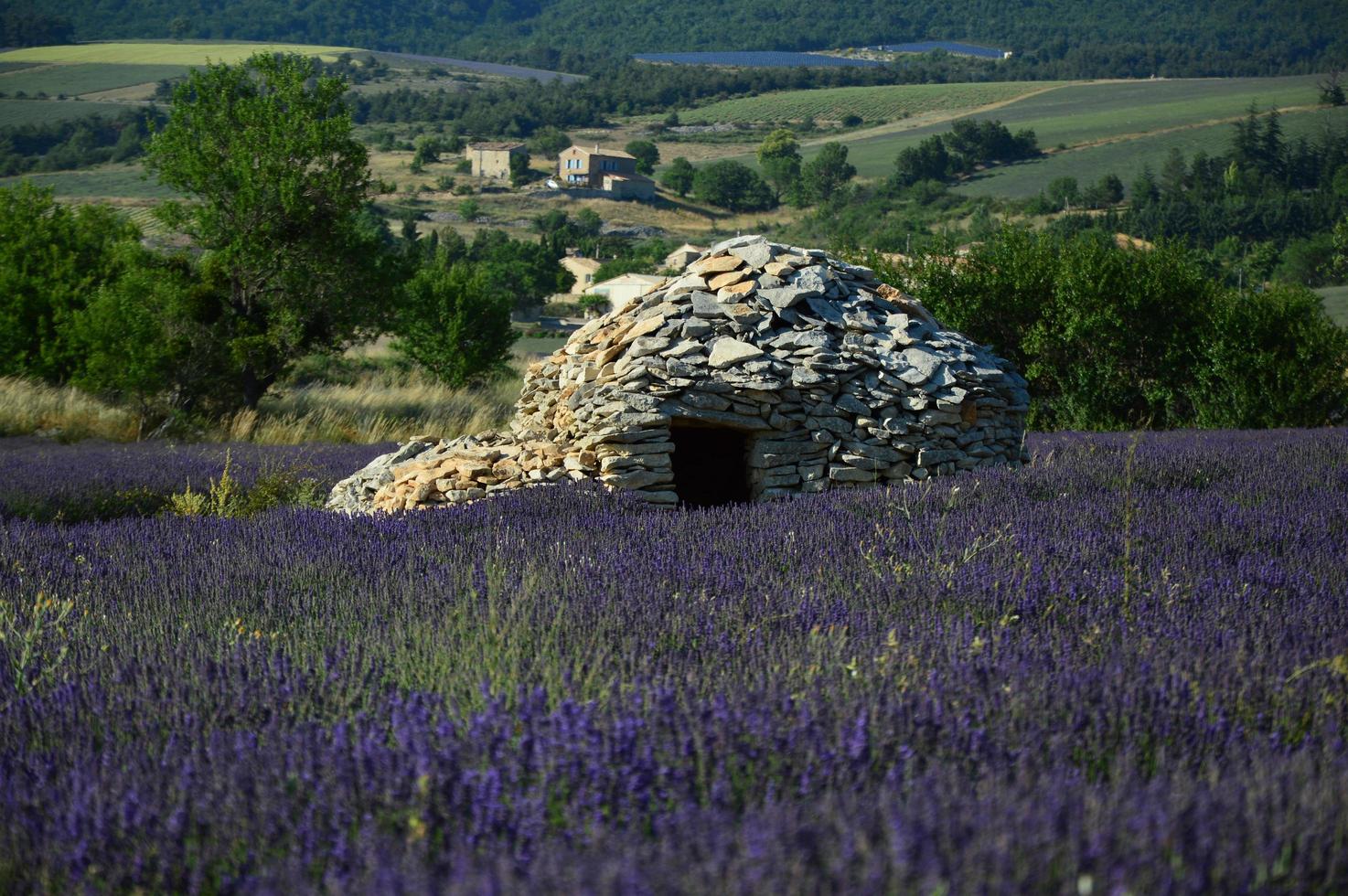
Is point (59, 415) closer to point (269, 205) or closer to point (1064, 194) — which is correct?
point (269, 205)

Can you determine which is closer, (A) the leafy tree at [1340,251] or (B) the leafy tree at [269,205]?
(B) the leafy tree at [269,205]

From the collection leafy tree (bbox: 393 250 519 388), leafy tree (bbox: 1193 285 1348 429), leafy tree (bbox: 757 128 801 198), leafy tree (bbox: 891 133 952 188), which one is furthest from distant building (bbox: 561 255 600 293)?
leafy tree (bbox: 1193 285 1348 429)

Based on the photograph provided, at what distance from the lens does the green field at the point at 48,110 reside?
107m

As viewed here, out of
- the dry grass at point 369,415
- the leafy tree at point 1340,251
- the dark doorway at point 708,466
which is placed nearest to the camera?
the dark doorway at point 708,466

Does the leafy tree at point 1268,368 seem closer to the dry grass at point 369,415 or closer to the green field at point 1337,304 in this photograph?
the dry grass at point 369,415

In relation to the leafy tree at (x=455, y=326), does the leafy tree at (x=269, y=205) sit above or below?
above

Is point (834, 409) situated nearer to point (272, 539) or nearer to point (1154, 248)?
point (272, 539)

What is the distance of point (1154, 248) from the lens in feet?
62.5

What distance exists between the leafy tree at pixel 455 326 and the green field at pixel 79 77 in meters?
124

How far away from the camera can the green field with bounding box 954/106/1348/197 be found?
85062 millimetres

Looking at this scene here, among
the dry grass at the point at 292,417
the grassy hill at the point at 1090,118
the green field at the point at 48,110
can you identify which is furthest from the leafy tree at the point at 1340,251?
the green field at the point at 48,110

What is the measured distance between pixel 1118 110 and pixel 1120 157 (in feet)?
97.3

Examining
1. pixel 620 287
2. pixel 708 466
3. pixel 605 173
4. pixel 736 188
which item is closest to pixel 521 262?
pixel 620 287

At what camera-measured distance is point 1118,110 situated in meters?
116
